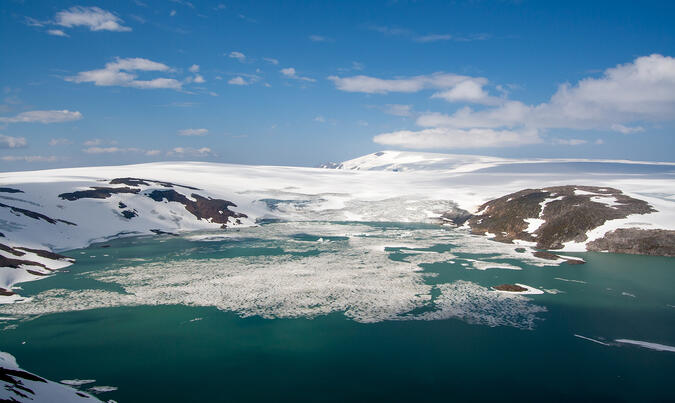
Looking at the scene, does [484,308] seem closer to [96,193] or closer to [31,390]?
[31,390]

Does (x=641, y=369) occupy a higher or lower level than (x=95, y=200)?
lower

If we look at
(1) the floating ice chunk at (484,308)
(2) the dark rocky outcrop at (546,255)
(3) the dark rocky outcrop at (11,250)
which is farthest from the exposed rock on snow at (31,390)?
(2) the dark rocky outcrop at (546,255)

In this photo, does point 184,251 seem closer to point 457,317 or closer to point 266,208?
point 457,317

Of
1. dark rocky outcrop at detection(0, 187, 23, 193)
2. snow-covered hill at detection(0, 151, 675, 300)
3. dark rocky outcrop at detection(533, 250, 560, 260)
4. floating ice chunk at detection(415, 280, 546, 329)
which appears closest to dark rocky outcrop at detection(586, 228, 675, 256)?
snow-covered hill at detection(0, 151, 675, 300)

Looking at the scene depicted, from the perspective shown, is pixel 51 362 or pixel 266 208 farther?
pixel 266 208

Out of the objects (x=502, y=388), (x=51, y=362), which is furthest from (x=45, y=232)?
(x=502, y=388)
